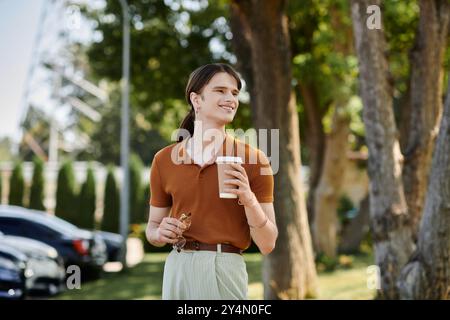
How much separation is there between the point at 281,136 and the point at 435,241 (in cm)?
371

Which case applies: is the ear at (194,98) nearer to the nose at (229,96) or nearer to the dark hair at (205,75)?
the dark hair at (205,75)

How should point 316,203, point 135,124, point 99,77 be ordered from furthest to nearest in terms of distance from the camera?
point 135,124 < point 99,77 < point 316,203

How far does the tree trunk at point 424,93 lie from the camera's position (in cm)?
977

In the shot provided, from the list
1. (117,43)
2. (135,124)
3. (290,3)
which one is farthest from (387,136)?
(135,124)

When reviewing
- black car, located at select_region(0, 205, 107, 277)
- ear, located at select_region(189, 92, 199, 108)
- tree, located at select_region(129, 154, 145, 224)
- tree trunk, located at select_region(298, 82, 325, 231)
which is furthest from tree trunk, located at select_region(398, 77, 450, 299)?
tree, located at select_region(129, 154, 145, 224)

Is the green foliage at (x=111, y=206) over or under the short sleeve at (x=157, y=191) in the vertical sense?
over

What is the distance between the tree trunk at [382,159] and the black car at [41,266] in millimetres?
5985

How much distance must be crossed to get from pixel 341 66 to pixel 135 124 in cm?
4382

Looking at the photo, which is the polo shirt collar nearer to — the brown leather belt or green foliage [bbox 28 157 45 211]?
the brown leather belt

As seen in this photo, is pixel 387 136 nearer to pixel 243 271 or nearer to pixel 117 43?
pixel 243 271

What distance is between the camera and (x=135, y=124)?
59344mm

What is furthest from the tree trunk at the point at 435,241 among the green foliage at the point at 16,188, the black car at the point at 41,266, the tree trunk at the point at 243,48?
the green foliage at the point at 16,188

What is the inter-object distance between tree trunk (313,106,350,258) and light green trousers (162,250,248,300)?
56.7 feet
